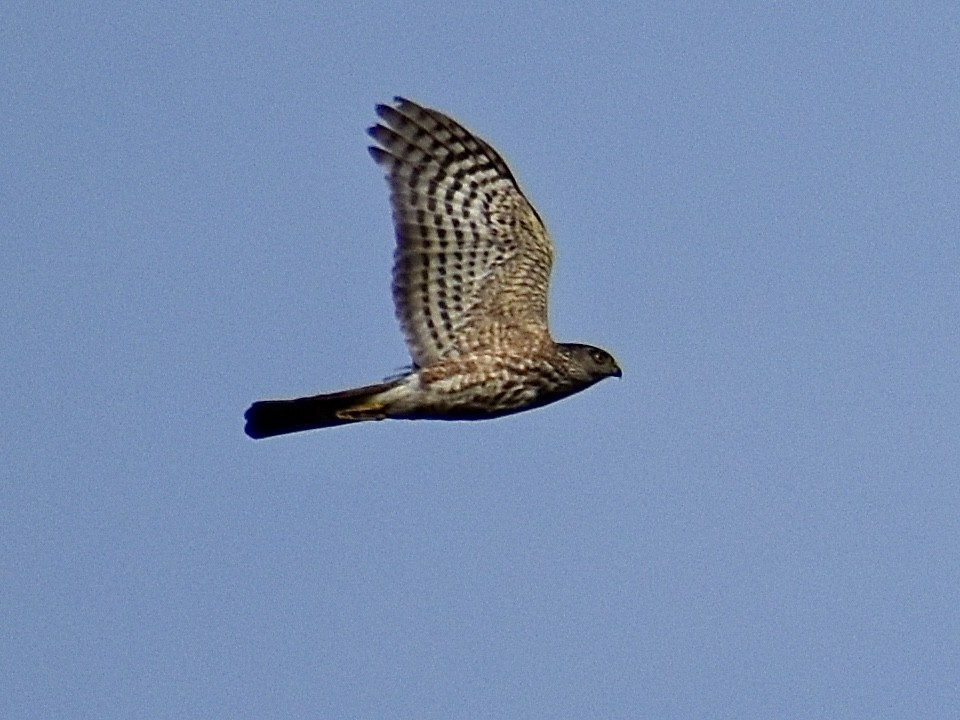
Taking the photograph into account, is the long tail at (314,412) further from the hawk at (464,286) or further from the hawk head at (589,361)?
the hawk head at (589,361)

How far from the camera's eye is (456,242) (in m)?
14.2

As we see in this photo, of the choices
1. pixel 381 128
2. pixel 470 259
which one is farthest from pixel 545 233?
pixel 381 128

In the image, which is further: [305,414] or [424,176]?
[424,176]

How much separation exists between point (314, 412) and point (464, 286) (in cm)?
170

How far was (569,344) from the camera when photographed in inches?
563

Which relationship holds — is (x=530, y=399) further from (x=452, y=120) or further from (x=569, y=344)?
(x=452, y=120)

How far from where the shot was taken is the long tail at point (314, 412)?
13195 mm

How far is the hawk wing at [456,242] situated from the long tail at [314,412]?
0.60m

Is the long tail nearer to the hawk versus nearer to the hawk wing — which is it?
the hawk

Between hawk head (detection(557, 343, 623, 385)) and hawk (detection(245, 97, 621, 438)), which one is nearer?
hawk (detection(245, 97, 621, 438))

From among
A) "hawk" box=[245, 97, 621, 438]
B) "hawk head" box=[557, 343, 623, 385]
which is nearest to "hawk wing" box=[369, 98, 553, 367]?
"hawk" box=[245, 97, 621, 438]

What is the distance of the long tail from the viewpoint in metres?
13.2

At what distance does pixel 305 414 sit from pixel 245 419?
45 centimetres

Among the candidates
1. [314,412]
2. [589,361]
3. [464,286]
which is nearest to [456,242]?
[464,286]
